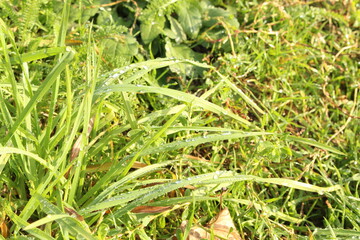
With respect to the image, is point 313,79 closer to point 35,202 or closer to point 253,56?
point 253,56

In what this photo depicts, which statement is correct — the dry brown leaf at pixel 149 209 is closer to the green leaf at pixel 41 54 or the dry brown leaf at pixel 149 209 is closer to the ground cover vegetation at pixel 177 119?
the ground cover vegetation at pixel 177 119

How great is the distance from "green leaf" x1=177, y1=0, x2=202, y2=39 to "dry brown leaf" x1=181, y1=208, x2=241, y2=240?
3.47ft

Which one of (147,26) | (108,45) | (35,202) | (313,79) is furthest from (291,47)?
(35,202)

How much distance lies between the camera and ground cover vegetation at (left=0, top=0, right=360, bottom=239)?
1.47 m

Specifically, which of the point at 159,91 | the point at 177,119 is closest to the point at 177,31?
the point at 177,119

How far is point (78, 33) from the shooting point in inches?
85.7

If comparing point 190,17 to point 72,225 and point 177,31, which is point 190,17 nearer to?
point 177,31

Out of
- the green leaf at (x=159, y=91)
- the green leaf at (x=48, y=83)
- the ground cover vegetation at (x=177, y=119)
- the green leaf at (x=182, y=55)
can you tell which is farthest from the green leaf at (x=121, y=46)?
the green leaf at (x=48, y=83)

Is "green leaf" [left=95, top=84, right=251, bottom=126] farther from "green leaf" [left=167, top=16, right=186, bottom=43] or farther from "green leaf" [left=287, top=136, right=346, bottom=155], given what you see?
"green leaf" [left=167, top=16, right=186, bottom=43]

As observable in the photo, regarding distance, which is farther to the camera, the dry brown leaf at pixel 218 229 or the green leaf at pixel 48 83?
the dry brown leaf at pixel 218 229

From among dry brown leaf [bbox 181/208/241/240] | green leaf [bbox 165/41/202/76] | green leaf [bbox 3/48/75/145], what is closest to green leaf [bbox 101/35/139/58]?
green leaf [bbox 165/41/202/76]

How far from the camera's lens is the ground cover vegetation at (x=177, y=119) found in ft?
4.83

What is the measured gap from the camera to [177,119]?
5.96 feet

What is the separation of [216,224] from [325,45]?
1.53 meters
